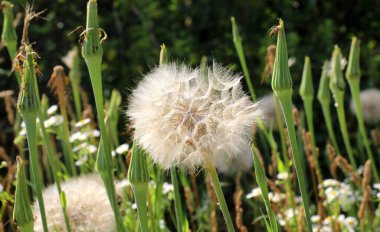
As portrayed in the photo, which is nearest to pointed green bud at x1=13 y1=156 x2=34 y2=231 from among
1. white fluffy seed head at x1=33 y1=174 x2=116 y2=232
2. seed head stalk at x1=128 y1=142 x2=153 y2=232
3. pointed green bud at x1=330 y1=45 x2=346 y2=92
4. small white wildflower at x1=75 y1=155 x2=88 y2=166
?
seed head stalk at x1=128 y1=142 x2=153 y2=232

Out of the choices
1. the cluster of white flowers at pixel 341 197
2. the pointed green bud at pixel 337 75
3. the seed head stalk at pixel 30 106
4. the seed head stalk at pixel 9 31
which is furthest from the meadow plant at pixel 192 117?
the cluster of white flowers at pixel 341 197

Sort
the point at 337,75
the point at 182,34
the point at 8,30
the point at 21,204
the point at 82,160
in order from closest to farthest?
the point at 21,204, the point at 8,30, the point at 337,75, the point at 82,160, the point at 182,34

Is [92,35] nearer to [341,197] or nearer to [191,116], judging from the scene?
[191,116]

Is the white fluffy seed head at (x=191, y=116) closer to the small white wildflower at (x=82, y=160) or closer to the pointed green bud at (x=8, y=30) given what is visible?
the pointed green bud at (x=8, y=30)

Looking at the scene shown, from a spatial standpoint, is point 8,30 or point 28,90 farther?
point 8,30

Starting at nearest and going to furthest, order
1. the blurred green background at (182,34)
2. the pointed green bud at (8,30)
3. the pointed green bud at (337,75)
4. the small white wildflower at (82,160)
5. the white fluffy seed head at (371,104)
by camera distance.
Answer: the pointed green bud at (8,30) → the pointed green bud at (337,75) → the small white wildflower at (82,160) → the white fluffy seed head at (371,104) → the blurred green background at (182,34)

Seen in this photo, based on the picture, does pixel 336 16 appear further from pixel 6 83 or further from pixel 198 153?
pixel 198 153

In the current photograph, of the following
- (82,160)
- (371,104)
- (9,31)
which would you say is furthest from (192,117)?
(371,104)
